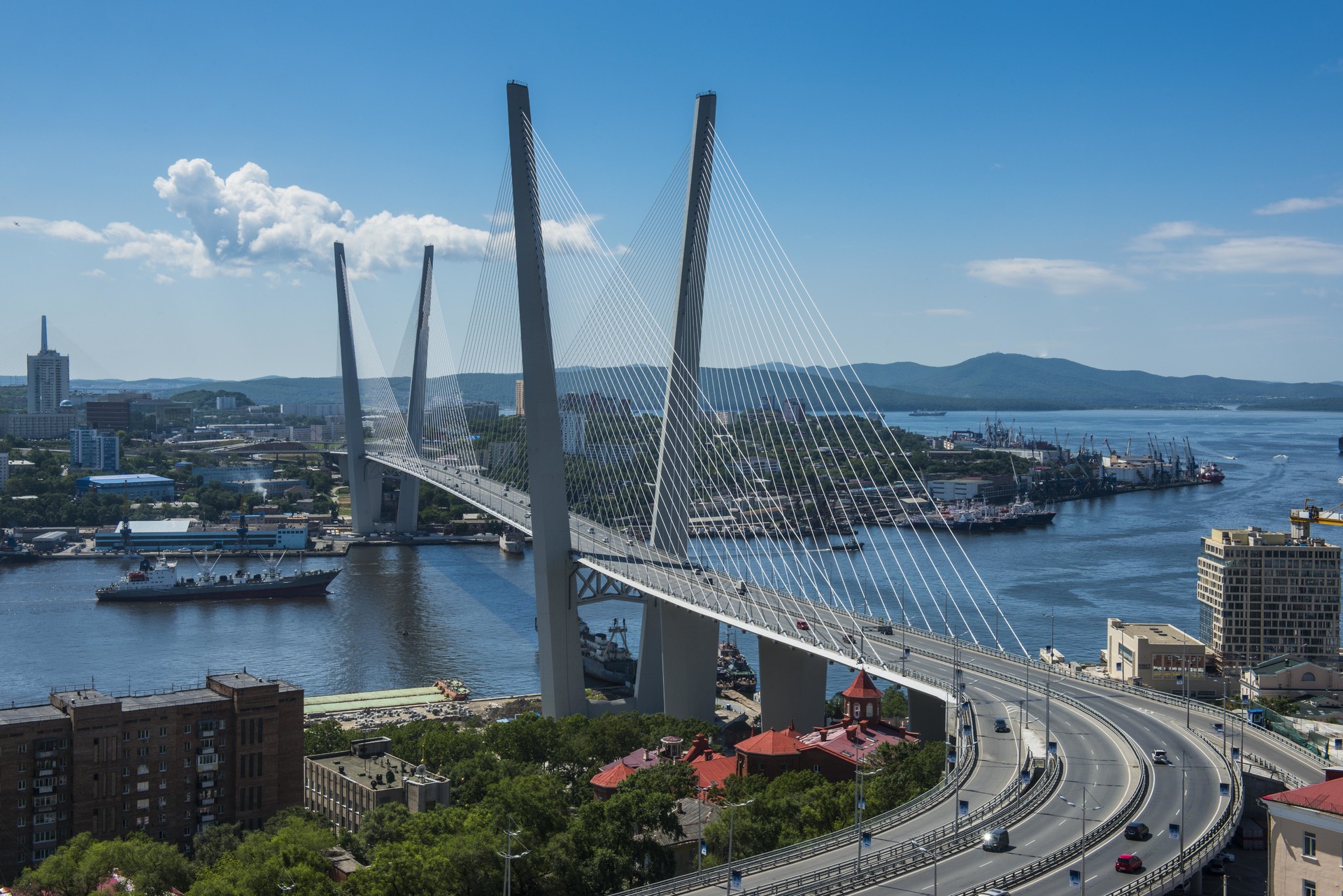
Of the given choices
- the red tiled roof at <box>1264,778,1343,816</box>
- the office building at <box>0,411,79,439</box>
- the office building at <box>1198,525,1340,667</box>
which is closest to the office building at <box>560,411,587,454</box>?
the office building at <box>1198,525,1340,667</box>

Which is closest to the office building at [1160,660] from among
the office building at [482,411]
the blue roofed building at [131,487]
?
the office building at [482,411]

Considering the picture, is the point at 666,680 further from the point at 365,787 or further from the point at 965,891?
the point at 965,891

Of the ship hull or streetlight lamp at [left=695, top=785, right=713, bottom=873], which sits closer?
streetlight lamp at [left=695, top=785, right=713, bottom=873]

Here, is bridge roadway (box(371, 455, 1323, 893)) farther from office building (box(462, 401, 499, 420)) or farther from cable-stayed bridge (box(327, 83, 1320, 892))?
office building (box(462, 401, 499, 420))

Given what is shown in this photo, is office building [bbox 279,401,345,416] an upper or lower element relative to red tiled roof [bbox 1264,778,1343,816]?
upper

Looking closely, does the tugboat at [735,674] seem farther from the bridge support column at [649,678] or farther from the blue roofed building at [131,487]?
the blue roofed building at [131,487]

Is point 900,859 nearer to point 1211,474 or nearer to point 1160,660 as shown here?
point 1160,660
